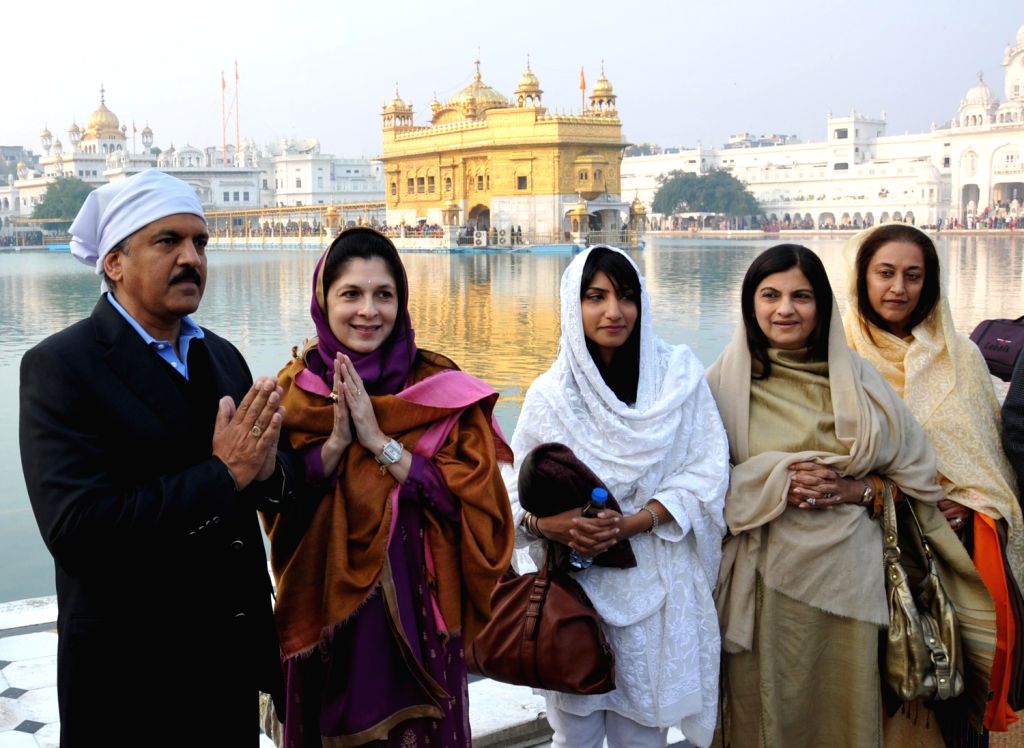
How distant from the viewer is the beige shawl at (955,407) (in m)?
1.87

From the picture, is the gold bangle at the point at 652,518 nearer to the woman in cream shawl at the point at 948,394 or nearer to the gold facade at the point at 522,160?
the woman in cream shawl at the point at 948,394

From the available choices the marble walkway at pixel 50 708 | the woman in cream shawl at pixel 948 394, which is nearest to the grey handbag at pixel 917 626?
the woman in cream shawl at pixel 948 394

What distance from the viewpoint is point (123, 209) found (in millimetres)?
1377

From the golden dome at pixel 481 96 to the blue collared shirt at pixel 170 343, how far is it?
3268 cm

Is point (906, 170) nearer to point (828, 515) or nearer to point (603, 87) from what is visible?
point (603, 87)

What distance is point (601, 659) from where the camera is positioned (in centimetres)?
163

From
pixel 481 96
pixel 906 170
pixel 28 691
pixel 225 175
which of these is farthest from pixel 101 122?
pixel 28 691

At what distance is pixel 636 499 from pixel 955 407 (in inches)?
27.9

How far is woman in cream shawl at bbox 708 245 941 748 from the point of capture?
1725 millimetres

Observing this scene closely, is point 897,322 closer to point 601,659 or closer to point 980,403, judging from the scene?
point 980,403

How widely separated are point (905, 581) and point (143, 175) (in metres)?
1.45

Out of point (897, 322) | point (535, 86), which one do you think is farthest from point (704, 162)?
point (897, 322)

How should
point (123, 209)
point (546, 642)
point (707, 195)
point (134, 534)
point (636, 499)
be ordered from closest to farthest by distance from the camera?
point (134, 534)
point (123, 209)
point (546, 642)
point (636, 499)
point (707, 195)

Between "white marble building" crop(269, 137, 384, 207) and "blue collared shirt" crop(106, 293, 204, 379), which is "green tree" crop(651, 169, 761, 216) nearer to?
"white marble building" crop(269, 137, 384, 207)
